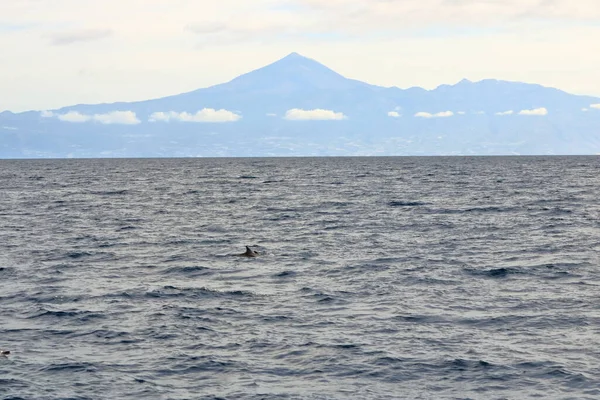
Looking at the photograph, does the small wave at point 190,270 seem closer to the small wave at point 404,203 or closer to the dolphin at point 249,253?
the dolphin at point 249,253

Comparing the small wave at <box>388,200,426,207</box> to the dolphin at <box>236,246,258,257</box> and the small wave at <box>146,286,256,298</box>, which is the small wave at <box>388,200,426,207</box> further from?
the small wave at <box>146,286,256,298</box>

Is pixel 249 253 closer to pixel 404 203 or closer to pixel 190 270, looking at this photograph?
pixel 190 270

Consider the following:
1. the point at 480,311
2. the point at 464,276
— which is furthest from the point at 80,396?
the point at 464,276

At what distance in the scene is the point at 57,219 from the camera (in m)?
69.6

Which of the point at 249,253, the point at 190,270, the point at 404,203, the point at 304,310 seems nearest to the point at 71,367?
the point at 304,310

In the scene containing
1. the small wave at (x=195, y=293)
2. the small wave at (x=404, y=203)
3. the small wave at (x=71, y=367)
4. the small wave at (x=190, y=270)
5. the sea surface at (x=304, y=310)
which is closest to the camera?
the sea surface at (x=304, y=310)

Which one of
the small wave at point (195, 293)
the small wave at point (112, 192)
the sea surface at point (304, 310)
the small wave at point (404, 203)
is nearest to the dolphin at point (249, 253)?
the sea surface at point (304, 310)

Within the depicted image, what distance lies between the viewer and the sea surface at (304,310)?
23.3 metres

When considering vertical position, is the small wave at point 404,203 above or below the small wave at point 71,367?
above

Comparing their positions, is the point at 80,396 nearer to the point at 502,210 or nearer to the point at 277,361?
the point at 277,361

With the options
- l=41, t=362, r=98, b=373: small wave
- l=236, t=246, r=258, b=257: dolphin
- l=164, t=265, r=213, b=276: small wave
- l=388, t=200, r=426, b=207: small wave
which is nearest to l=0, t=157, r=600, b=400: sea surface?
l=41, t=362, r=98, b=373: small wave

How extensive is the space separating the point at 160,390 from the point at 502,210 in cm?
5522

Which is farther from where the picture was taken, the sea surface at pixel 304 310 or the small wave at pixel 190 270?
the small wave at pixel 190 270

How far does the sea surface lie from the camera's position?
23281 millimetres
